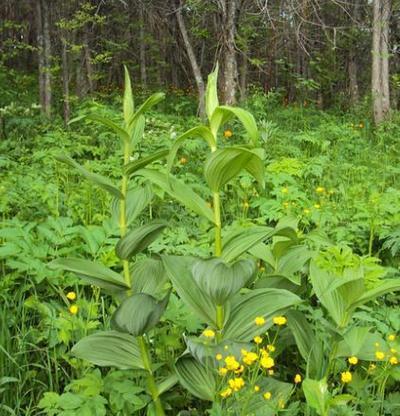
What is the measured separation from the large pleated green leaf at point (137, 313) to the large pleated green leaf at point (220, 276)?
207mm

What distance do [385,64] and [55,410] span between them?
401 inches

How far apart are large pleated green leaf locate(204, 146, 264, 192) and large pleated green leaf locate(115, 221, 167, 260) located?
266 millimetres

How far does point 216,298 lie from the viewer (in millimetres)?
2020

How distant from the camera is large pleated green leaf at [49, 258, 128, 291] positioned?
2074 millimetres

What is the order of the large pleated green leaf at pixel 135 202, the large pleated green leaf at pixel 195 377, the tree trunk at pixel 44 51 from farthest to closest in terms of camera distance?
the tree trunk at pixel 44 51 < the large pleated green leaf at pixel 135 202 < the large pleated green leaf at pixel 195 377

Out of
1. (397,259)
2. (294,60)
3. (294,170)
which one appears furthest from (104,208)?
(294,60)

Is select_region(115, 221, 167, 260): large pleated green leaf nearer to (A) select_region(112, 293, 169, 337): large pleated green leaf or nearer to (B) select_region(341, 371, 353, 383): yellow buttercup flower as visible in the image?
(A) select_region(112, 293, 169, 337): large pleated green leaf

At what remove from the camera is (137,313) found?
2066mm

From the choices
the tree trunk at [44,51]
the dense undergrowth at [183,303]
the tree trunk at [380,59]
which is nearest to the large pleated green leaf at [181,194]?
the dense undergrowth at [183,303]

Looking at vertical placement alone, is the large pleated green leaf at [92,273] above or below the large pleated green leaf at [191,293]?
above

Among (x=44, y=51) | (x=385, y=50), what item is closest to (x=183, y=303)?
(x=44, y=51)

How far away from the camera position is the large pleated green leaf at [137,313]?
207cm

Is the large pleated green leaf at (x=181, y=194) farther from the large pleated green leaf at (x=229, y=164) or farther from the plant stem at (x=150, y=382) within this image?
the plant stem at (x=150, y=382)

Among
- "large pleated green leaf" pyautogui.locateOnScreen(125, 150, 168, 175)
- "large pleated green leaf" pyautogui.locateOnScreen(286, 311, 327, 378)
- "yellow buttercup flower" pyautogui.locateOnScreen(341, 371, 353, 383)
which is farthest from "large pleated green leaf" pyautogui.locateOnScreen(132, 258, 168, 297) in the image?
"yellow buttercup flower" pyautogui.locateOnScreen(341, 371, 353, 383)
